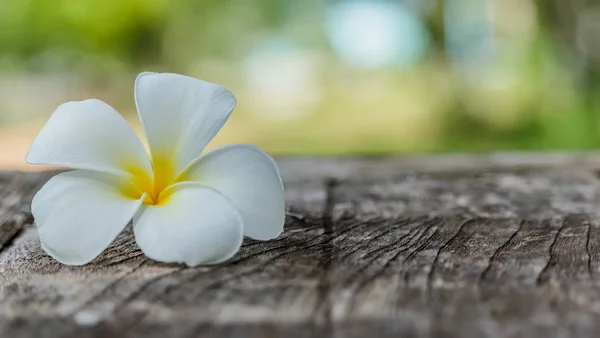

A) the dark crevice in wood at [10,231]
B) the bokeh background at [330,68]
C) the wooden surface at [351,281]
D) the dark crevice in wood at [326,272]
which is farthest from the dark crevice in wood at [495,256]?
the bokeh background at [330,68]

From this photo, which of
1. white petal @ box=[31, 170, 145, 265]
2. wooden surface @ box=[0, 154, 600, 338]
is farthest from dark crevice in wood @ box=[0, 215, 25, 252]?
white petal @ box=[31, 170, 145, 265]

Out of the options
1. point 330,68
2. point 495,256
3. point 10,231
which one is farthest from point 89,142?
point 330,68

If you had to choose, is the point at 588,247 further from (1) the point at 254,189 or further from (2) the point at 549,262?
Result: (1) the point at 254,189

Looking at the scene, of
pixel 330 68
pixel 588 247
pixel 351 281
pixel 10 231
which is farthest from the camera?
pixel 330 68

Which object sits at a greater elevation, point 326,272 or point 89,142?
point 89,142

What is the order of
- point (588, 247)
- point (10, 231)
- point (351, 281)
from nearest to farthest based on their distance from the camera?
point (351, 281) < point (588, 247) < point (10, 231)

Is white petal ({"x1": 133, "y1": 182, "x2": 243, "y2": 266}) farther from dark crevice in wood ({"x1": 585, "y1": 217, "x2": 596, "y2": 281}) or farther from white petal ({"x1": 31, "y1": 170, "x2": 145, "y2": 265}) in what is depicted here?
dark crevice in wood ({"x1": 585, "y1": 217, "x2": 596, "y2": 281})
